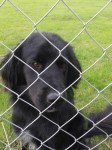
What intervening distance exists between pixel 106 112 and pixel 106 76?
5.53 feet

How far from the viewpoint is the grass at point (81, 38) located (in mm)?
3897

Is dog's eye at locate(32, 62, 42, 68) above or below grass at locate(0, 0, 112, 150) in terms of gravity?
Answer: above

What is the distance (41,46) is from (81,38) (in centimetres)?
439

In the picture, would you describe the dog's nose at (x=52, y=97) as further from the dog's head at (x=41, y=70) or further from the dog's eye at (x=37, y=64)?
the dog's eye at (x=37, y=64)

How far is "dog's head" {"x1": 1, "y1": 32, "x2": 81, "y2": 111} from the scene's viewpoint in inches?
96.3

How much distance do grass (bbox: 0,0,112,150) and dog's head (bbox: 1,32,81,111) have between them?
0.22 metres

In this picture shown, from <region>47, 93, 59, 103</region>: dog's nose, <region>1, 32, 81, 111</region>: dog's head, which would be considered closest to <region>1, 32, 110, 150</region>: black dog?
<region>1, 32, 81, 111</region>: dog's head

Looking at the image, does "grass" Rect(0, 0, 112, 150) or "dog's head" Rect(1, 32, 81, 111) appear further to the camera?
"grass" Rect(0, 0, 112, 150)

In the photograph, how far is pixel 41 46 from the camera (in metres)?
2.75

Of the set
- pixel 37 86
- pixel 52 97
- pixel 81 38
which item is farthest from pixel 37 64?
pixel 81 38

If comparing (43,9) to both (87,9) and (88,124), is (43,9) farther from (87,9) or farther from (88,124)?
(88,124)

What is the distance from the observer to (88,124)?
317cm

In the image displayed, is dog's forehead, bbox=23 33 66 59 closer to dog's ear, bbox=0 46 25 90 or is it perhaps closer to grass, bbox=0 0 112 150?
Answer: dog's ear, bbox=0 46 25 90

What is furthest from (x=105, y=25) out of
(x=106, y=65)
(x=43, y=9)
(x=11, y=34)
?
(x=106, y=65)
